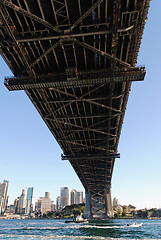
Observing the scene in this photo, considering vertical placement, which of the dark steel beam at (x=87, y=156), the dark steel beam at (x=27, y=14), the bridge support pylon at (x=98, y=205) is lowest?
the bridge support pylon at (x=98, y=205)

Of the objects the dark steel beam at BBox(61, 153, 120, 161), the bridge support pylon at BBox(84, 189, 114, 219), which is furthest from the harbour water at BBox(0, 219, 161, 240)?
the bridge support pylon at BBox(84, 189, 114, 219)

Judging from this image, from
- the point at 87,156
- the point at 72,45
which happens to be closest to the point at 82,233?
the point at 87,156

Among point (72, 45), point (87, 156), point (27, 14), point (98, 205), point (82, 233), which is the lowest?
point (82, 233)

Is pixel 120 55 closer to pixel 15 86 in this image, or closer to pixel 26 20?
pixel 26 20

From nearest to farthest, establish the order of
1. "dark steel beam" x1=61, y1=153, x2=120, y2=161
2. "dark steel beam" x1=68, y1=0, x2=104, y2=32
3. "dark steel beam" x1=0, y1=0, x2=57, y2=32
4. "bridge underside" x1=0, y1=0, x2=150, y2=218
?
"dark steel beam" x1=0, y1=0, x2=57, y2=32
"dark steel beam" x1=68, y1=0, x2=104, y2=32
"bridge underside" x1=0, y1=0, x2=150, y2=218
"dark steel beam" x1=61, y1=153, x2=120, y2=161

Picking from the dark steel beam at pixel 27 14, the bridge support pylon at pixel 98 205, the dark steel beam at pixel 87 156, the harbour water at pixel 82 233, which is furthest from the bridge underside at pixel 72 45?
the bridge support pylon at pixel 98 205

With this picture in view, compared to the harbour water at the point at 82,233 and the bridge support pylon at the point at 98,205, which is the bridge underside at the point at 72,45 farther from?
the bridge support pylon at the point at 98,205

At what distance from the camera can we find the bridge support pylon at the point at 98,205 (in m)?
98.5

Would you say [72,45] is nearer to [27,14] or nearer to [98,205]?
[27,14]

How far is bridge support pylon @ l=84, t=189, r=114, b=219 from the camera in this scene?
98500mm

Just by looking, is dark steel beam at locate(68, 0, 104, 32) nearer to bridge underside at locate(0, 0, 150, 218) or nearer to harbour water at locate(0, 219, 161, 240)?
bridge underside at locate(0, 0, 150, 218)

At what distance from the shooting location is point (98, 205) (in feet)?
340

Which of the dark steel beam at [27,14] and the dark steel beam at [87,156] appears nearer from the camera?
the dark steel beam at [27,14]

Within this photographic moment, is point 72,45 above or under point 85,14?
above
